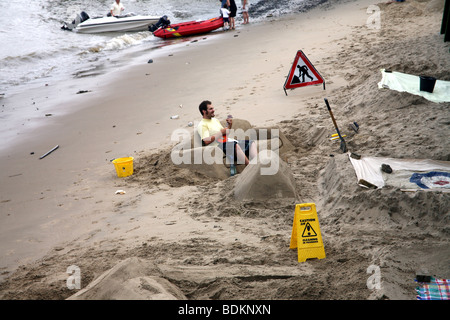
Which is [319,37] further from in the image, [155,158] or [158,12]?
[158,12]

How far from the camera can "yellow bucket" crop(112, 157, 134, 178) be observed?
19.8 ft

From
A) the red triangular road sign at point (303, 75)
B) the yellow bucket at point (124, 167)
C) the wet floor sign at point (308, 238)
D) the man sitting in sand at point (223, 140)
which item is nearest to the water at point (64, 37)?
the red triangular road sign at point (303, 75)

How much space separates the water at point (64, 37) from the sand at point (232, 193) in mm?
4102

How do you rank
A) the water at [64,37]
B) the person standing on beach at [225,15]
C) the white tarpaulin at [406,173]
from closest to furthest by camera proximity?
1. the white tarpaulin at [406,173]
2. the water at [64,37]
3. the person standing on beach at [225,15]

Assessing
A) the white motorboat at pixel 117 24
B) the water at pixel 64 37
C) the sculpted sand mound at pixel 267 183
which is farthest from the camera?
the white motorboat at pixel 117 24

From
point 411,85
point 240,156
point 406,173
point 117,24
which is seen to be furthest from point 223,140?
point 117,24

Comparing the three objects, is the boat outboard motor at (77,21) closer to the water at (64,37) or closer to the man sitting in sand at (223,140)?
the water at (64,37)

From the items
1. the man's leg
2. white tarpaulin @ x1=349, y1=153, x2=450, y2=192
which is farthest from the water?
white tarpaulin @ x1=349, y1=153, x2=450, y2=192

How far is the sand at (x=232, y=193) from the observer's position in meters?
3.22

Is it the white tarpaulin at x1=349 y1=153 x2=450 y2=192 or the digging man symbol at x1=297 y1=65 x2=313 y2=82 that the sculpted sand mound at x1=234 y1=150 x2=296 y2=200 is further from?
the digging man symbol at x1=297 y1=65 x2=313 y2=82

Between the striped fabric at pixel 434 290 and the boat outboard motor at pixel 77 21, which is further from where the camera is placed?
the boat outboard motor at pixel 77 21

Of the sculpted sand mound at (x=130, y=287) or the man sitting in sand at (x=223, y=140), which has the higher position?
the sculpted sand mound at (x=130, y=287)

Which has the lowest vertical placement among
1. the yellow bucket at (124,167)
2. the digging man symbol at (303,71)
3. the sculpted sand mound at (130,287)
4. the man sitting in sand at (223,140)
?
the yellow bucket at (124,167)

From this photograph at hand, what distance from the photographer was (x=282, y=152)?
6.04m
